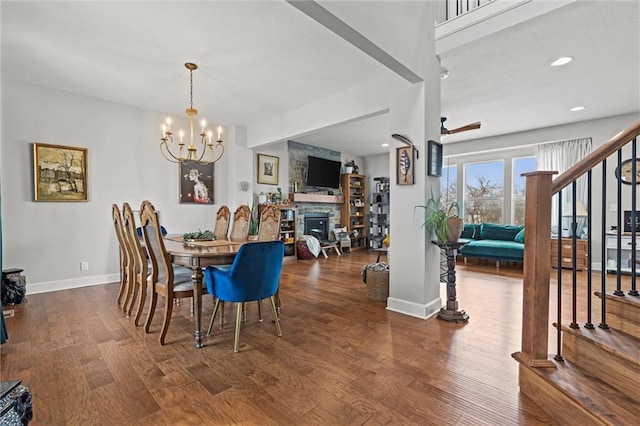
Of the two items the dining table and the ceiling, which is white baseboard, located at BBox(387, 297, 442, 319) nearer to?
the dining table

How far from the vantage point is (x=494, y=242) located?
19.5ft

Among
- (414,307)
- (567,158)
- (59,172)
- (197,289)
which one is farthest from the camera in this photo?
(567,158)

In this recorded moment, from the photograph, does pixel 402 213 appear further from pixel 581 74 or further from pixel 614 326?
pixel 581 74

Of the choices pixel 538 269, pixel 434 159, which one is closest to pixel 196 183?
pixel 434 159

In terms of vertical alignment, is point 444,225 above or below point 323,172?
below

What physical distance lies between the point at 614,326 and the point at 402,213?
182 centimetres

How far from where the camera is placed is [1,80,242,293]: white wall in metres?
3.71

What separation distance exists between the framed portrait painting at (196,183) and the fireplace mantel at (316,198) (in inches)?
76.4

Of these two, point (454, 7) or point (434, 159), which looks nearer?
point (434, 159)

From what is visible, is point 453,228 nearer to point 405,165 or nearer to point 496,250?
point 405,165

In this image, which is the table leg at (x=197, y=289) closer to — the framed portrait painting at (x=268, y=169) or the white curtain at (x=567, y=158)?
the framed portrait painting at (x=268, y=169)

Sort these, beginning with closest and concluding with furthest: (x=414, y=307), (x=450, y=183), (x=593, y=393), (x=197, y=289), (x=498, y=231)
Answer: (x=593, y=393)
(x=197, y=289)
(x=414, y=307)
(x=498, y=231)
(x=450, y=183)

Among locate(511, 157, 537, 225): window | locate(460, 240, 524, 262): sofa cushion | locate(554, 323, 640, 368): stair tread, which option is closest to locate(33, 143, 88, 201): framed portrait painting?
locate(554, 323, 640, 368): stair tread

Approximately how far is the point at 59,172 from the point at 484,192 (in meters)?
7.96
